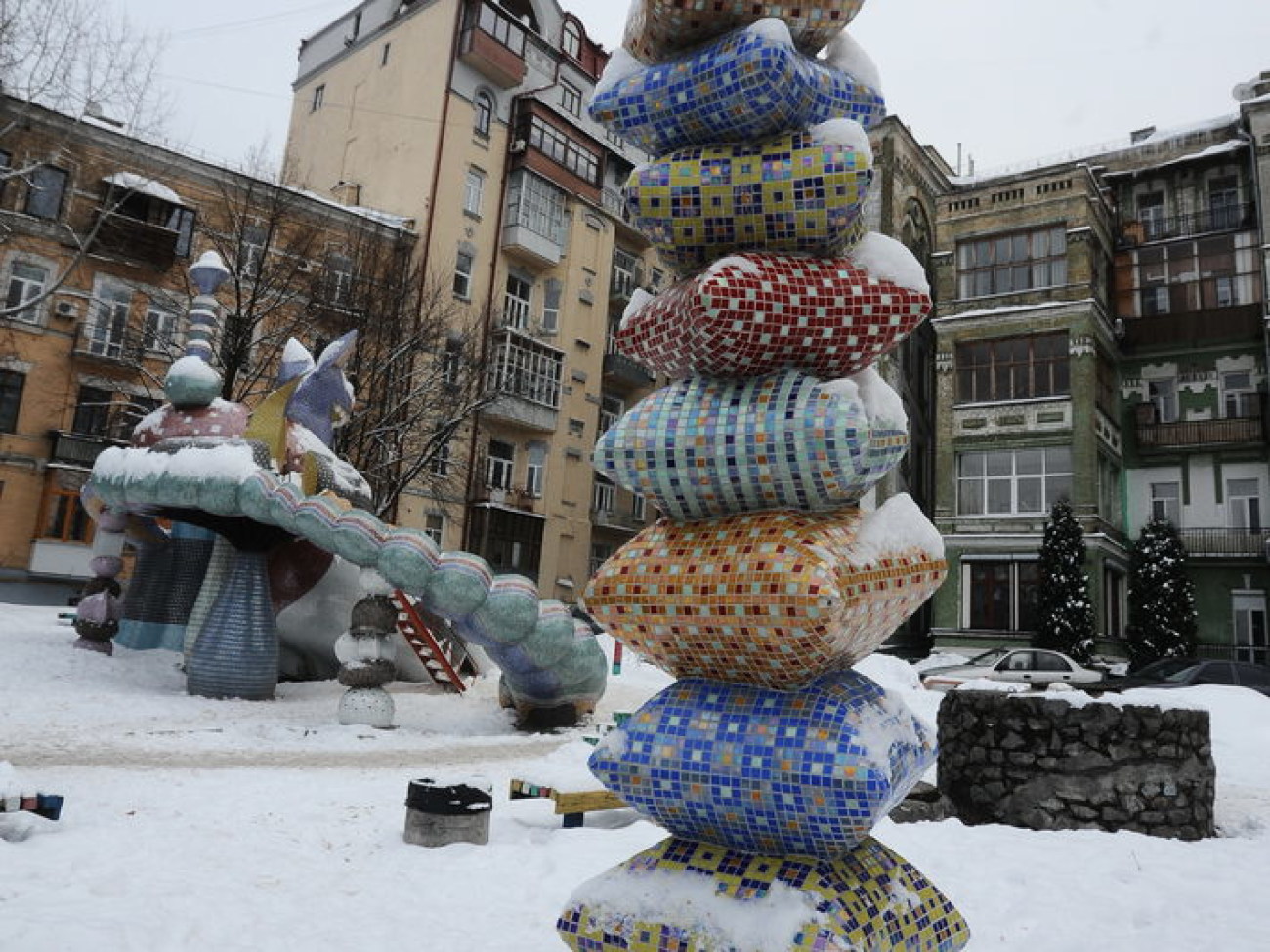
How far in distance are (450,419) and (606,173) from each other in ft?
64.0

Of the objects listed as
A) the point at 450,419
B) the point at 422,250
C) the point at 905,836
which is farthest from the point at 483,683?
the point at 422,250

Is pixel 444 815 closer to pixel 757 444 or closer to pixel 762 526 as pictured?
pixel 762 526

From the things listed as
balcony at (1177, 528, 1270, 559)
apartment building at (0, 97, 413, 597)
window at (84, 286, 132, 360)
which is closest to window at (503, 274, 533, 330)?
apartment building at (0, 97, 413, 597)

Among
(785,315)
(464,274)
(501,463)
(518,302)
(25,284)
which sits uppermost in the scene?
(464,274)

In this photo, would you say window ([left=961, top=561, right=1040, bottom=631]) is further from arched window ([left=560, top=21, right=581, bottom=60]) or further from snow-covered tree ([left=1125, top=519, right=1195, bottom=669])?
arched window ([left=560, top=21, right=581, bottom=60])

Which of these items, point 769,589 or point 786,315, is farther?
point 786,315

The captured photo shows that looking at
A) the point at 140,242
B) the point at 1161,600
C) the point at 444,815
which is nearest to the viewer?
the point at 444,815

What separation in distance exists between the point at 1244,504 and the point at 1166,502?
197cm

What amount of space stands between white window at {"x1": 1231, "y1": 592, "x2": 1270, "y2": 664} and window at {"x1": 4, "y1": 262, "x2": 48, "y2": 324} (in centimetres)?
3369

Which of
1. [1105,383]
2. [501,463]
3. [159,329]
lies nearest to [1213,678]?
[1105,383]

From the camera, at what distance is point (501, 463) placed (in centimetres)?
3303

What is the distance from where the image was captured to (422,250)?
30188 mm

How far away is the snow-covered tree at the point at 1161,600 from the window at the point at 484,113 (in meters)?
24.3

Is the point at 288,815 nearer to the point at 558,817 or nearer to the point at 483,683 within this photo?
the point at 558,817
